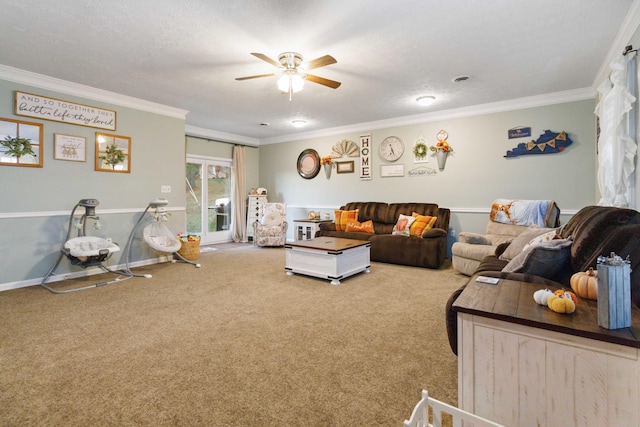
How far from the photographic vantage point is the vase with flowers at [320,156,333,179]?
21.6 ft

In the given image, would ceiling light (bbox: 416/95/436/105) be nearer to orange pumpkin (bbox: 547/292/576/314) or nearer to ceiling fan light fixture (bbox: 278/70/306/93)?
ceiling fan light fixture (bbox: 278/70/306/93)

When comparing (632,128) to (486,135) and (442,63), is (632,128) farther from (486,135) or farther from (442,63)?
(486,135)

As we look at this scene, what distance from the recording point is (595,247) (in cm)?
176

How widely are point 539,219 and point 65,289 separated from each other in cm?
600

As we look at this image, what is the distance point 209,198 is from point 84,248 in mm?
3297

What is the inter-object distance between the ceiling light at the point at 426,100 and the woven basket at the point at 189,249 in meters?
4.27

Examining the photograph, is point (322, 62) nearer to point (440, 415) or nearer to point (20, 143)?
point (440, 415)

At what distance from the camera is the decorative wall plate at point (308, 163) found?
6859 millimetres

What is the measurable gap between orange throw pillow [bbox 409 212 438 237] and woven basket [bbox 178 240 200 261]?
3592 millimetres

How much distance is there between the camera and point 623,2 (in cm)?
234

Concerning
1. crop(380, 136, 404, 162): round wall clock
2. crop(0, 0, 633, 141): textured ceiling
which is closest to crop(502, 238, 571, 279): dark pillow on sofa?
crop(0, 0, 633, 141): textured ceiling

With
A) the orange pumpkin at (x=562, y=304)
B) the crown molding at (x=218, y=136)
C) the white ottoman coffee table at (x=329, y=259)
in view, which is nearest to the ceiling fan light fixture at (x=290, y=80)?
the white ottoman coffee table at (x=329, y=259)

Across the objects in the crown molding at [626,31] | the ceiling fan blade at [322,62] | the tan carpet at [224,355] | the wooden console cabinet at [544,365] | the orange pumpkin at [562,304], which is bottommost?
the tan carpet at [224,355]

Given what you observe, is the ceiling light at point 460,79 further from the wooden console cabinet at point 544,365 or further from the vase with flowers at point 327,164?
the wooden console cabinet at point 544,365
